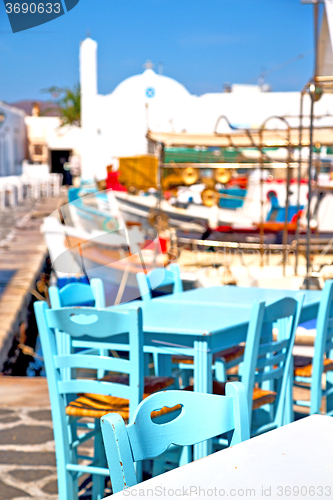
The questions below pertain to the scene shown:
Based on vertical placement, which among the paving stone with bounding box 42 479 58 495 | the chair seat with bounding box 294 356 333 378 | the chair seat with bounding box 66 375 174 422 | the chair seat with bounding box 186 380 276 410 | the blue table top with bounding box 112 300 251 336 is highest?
the blue table top with bounding box 112 300 251 336

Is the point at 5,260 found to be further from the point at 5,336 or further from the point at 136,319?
the point at 136,319

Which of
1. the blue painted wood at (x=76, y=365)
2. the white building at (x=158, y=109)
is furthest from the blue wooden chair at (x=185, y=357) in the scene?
the white building at (x=158, y=109)

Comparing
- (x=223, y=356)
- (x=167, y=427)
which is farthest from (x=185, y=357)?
(x=167, y=427)

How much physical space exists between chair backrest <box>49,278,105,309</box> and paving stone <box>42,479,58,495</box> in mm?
747

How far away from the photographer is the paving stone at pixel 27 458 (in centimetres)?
273

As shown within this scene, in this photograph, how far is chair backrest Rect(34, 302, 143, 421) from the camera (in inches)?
77.7

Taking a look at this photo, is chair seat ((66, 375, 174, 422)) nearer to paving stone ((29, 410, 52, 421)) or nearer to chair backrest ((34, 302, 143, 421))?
chair backrest ((34, 302, 143, 421))

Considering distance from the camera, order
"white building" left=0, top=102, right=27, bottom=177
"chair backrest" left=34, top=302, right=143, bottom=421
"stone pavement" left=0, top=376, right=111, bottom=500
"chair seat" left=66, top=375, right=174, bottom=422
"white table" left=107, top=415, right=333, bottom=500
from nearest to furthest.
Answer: "white table" left=107, top=415, right=333, bottom=500, "chair backrest" left=34, top=302, right=143, bottom=421, "chair seat" left=66, top=375, right=174, bottom=422, "stone pavement" left=0, top=376, right=111, bottom=500, "white building" left=0, top=102, right=27, bottom=177

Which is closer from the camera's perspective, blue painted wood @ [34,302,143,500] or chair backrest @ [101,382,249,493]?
chair backrest @ [101,382,249,493]

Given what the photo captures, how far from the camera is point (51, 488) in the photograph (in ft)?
8.25

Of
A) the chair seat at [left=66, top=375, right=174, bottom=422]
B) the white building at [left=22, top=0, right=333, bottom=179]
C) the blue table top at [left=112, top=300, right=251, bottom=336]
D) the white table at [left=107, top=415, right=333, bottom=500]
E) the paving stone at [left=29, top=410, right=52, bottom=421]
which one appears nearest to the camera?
the white table at [left=107, top=415, right=333, bottom=500]

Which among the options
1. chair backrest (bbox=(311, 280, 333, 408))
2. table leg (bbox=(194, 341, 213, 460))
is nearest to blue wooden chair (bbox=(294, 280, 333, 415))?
chair backrest (bbox=(311, 280, 333, 408))

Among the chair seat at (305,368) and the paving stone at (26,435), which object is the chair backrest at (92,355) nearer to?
the paving stone at (26,435)

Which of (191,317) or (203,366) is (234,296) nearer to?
(191,317)
